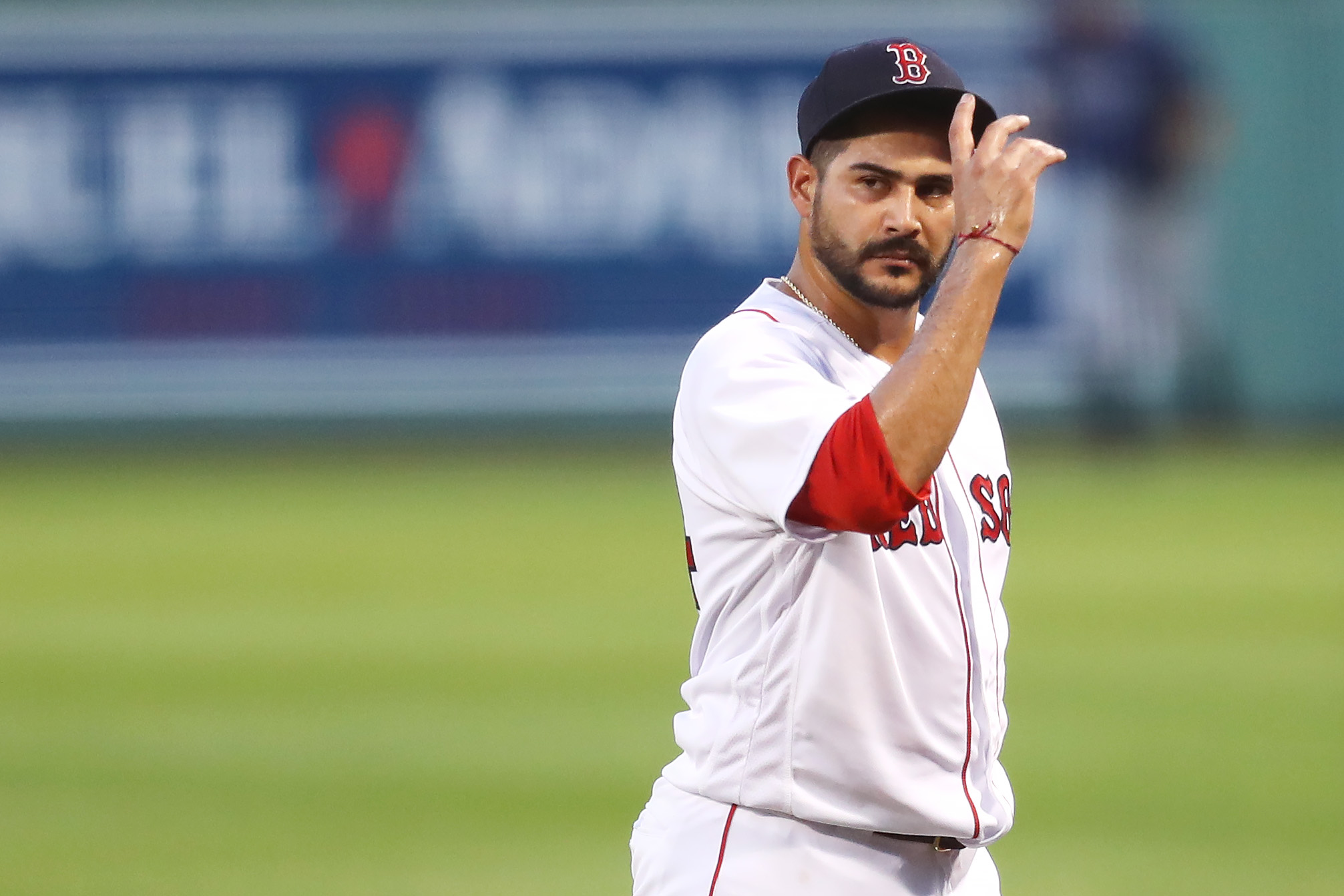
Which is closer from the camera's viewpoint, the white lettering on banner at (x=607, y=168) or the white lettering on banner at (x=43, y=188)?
the white lettering on banner at (x=43, y=188)

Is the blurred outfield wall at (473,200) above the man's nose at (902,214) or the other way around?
above

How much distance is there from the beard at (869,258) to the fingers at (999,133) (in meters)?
0.20

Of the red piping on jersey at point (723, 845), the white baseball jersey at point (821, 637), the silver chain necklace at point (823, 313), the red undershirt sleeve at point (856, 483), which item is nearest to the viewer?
the red undershirt sleeve at point (856, 483)

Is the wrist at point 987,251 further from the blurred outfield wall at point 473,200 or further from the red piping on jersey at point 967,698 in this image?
the blurred outfield wall at point 473,200

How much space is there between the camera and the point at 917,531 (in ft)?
10.2

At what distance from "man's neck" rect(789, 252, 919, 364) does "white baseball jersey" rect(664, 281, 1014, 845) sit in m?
0.05

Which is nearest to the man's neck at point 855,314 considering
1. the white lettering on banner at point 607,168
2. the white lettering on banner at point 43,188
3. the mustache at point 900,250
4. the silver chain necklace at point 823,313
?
the silver chain necklace at point 823,313

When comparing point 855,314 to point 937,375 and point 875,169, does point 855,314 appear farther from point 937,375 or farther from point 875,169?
point 937,375

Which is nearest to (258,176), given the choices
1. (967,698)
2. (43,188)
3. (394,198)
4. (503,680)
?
(394,198)

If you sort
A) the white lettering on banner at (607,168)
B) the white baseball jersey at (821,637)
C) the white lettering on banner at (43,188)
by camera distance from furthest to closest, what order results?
the white lettering on banner at (607,168) < the white lettering on banner at (43,188) < the white baseball jersey at (821,637)

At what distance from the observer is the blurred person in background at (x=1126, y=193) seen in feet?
61.5

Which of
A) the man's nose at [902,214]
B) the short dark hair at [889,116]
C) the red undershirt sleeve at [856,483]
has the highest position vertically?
the short dark hair at [889,116]

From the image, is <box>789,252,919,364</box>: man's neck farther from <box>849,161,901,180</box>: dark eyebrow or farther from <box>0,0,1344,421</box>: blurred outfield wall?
<box>0,0,1344,421</box>: blurred outfield wall

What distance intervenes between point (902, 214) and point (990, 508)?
543 millimetres
